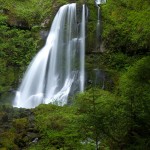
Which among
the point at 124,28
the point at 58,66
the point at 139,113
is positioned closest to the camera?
the point at 139,113

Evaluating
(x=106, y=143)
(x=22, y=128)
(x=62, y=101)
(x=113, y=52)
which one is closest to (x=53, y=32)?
(x=113, y=52)

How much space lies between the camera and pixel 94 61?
16.2 metres

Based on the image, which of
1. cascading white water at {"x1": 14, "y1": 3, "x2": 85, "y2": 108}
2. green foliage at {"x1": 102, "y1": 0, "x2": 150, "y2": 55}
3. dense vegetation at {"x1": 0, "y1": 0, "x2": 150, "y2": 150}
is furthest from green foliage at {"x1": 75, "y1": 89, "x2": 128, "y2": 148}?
green foliage at {"x1": 102, "y1": 0, "x2": 150, "y2": 55}

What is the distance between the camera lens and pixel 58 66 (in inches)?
646

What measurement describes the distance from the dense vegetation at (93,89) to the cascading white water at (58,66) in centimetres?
57

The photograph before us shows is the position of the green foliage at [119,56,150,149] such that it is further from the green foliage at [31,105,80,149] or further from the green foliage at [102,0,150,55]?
the green foliage at [102,0,150,55]

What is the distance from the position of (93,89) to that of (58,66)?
35.1 ft

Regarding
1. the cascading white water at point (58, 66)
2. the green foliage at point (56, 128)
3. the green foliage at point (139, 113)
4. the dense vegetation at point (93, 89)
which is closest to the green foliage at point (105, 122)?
the dense vegetation at point (93, 89)

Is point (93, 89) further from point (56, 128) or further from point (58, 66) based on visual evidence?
point (58, 66)

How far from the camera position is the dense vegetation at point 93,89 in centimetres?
522

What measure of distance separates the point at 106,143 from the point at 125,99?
0.88 metres

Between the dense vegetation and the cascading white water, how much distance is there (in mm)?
567

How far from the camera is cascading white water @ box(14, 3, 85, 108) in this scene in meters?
15.5

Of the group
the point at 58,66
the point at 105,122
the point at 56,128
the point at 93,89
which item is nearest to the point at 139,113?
the point at 105,122
